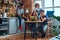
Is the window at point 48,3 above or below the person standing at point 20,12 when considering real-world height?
above

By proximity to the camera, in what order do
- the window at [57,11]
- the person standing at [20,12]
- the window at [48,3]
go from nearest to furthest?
1. the person standing at [20,12]
2. the window at [57,11]
3. the window at [48,3]

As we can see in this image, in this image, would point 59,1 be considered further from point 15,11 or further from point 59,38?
point 59,38

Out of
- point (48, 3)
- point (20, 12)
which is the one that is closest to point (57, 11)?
point (48, 3)

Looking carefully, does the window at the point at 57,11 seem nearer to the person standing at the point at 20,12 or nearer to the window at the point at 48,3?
the window at the point at 48,3

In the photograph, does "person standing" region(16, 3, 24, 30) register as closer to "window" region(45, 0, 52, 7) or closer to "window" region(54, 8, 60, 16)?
"window" region(45, 0, 52, 7)

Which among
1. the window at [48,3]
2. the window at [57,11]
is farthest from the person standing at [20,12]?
the window at [57,11]

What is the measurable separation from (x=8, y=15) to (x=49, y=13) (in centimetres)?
189

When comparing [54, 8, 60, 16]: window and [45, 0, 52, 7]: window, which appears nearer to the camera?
[54, 8, 60, 16]: window

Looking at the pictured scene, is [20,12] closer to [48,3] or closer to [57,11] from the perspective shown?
[48,3]

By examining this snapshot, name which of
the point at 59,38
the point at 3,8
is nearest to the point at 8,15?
the point at 3,8

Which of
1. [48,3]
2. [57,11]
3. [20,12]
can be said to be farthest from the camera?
[48,3]

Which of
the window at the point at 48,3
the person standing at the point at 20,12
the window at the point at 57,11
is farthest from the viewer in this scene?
the window at the point at 48,3

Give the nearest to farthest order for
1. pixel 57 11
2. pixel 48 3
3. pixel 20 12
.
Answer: pixel 20 12 → pixel 57 11 → pixel 48 3

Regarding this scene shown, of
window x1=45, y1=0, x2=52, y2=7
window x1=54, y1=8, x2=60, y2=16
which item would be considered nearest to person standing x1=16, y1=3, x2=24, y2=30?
window x1=45, y1=0, x2=52, y2=7
